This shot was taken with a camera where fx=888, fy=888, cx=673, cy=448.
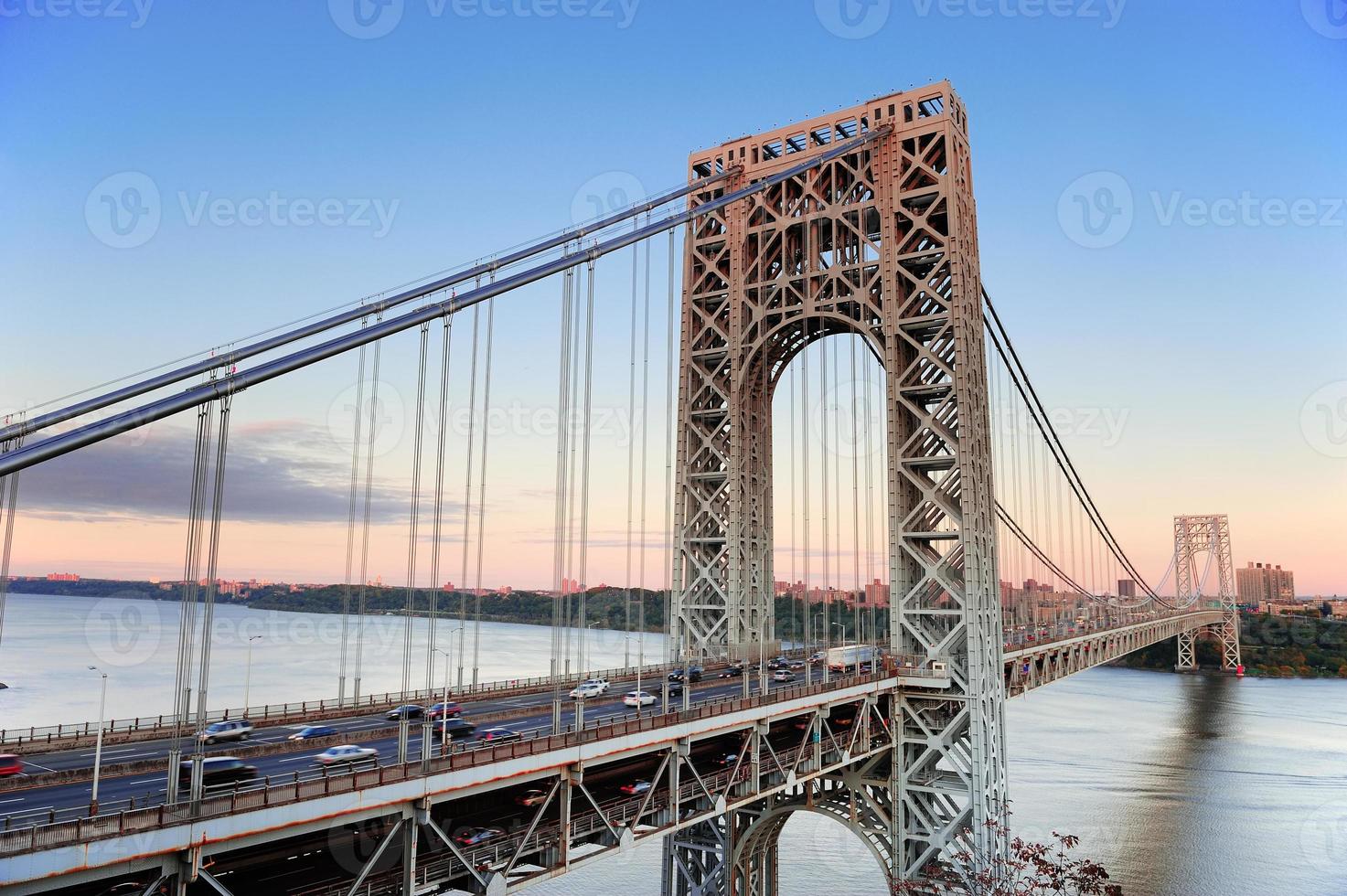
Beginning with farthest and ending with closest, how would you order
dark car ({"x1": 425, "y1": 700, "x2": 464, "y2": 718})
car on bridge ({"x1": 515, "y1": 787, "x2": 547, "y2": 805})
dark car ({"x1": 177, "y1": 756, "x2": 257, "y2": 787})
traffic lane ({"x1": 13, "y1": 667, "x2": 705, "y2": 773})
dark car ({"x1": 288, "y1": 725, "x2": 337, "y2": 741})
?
dark car ({"x1": 425, "y1": 700, "x2": 464, "y2": 718})
car on bridge ({"x1": 515, "y1": 787, "x2": 547, "y2": 805})
dark car ({"x1": 288, "y1": 725, "x2": 337, "y2": 741})
traffic lane ({"x1": 13, "y1": 667, "x2": 705, "y2": 773})
dark car ({"x1": 177, "y1": 756, "x2": 257, "y2": 787})

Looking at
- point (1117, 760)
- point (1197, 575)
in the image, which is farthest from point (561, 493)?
point (1197, 575)

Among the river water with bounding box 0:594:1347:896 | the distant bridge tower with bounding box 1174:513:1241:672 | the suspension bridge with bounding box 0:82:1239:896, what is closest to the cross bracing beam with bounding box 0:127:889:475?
the suspension bridge with bounding box 0:82:1239:896

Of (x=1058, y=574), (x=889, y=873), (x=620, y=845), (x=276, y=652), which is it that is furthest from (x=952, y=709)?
(x=276, y=652)

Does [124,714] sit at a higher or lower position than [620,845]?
lower

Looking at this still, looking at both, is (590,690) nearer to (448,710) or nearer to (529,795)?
(448,710)

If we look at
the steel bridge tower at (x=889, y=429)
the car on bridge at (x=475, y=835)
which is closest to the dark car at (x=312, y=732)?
the car on bridge at (x=475, y=835)

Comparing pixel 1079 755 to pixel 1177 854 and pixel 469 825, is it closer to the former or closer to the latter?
pixel 1177 854

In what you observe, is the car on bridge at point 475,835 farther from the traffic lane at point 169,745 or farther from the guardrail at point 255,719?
the traffic lane at point 169,745

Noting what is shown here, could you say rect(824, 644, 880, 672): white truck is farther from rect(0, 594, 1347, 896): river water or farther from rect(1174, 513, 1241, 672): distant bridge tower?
rect(1174, 513, 1241, 672): distant bridge tower
